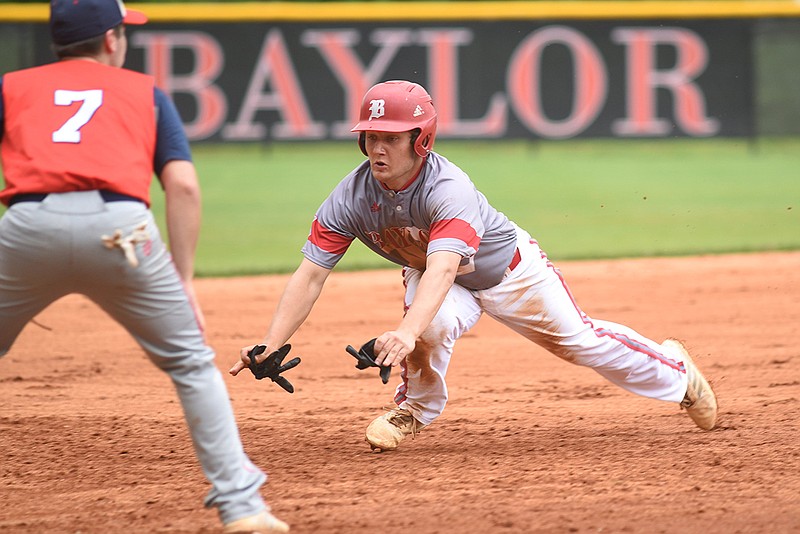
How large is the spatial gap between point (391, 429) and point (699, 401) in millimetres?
1405

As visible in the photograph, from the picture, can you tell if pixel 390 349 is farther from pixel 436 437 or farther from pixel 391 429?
pixel 436 437

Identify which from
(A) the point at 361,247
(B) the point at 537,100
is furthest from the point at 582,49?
(A) the point at 361,247

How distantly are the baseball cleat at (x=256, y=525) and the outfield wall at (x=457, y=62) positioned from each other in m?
13.4

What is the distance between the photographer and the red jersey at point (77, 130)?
3.24m

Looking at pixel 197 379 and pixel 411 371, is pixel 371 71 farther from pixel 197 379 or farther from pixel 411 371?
pixel 197 379

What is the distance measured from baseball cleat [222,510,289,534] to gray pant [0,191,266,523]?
0.8 inches

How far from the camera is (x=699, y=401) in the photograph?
5016mm

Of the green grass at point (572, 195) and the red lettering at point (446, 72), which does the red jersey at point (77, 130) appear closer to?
the green grass at point (572, 195)

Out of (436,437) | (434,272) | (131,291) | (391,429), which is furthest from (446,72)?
(131,291)

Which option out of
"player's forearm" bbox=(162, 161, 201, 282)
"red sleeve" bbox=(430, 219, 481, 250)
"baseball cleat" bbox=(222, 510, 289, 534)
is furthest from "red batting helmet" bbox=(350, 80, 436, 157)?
"baseball cleat" bbox=(222, 510, 289, 534)

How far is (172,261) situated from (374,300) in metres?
5.39

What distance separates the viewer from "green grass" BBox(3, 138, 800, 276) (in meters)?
11.2

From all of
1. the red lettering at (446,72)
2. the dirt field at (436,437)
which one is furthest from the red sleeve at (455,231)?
the red lettering at (446,72)

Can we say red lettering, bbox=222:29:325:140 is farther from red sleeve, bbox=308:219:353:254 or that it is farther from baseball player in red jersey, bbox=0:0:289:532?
baseball player in red jersey, bbox=0:0:289:532
